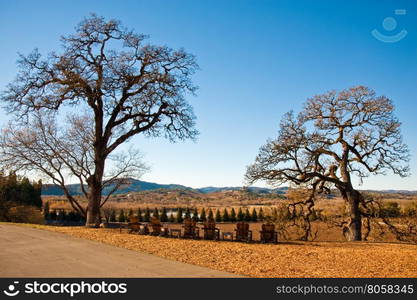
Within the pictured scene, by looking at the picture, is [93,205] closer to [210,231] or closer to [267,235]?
[210,231]

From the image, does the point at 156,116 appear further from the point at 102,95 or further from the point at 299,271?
the point at 299,271

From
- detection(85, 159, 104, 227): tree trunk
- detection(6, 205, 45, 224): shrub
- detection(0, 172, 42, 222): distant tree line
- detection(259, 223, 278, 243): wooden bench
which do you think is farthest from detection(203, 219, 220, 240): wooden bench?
detection(6, 205, 45, 224): shrub

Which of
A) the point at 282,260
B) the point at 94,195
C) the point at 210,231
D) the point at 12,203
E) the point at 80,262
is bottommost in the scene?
the point at 282,260

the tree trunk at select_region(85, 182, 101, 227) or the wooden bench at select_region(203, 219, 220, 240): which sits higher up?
the tree trunk at select_region(85, 182, 101, 227)

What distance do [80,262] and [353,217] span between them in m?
17.8

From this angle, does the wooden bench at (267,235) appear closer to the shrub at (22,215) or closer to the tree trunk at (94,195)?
the tree trunk at (94,195)

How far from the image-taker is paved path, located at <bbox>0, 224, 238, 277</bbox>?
878cm

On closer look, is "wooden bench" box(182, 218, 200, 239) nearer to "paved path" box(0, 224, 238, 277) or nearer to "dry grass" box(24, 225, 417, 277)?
"dry grass" box(24, 225, 417, 277)

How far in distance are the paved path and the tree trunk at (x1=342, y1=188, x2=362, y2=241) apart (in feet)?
49.6

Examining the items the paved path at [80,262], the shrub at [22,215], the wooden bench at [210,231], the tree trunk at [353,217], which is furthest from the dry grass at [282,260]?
the shrub at [22,215]

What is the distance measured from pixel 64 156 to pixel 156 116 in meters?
8.38

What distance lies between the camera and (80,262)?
→ 1012 cm

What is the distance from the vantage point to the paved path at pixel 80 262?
346 inches

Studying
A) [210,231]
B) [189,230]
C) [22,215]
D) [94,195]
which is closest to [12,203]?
[22,215]
